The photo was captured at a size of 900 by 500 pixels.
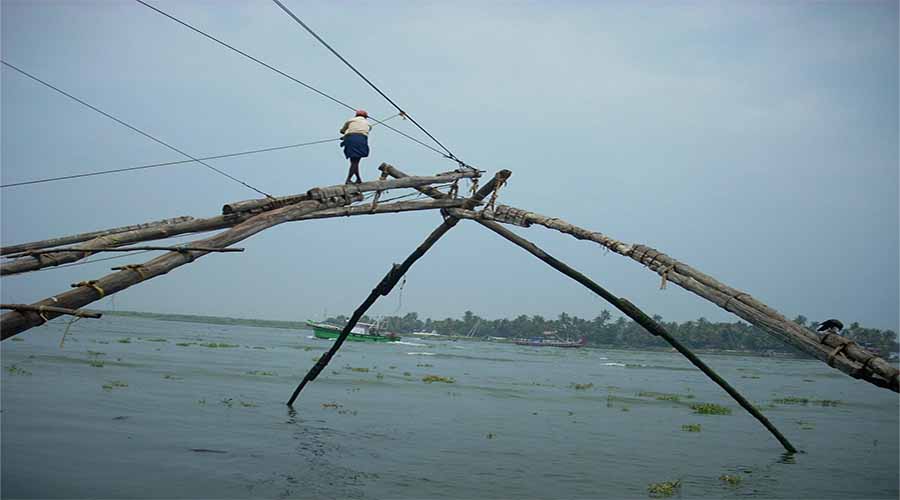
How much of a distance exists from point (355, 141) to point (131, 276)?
5.22m

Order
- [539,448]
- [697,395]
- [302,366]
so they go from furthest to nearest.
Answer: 1. [302,366]
2. [697,395]
3. [539,448]

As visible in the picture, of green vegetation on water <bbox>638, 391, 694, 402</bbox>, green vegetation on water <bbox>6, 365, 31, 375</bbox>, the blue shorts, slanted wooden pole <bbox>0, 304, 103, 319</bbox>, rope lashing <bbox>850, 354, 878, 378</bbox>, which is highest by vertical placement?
the blue shorts

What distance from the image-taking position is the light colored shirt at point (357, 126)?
441 inches

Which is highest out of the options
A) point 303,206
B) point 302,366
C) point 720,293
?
point 303,206

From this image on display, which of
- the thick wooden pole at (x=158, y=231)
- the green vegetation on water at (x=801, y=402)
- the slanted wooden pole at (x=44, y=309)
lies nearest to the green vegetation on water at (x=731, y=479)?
the thick wooden pole at (x=158, y=231)

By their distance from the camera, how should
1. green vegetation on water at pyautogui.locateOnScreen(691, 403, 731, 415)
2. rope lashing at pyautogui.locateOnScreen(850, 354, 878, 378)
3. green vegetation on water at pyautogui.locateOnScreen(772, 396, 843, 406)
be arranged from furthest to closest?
green vegetation on water at pyautogui.locateOnScreen(772, 396, 843, 406) → green vegetation on water at pyautogui.locateOnScreen(691, 403, 731, 415) → rope lashing at pyautogui.locateOnScreen(850, 354, 878, 378)

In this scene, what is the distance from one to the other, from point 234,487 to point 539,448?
754 centimetres

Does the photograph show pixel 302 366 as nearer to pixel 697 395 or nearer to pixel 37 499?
pixel 697 395

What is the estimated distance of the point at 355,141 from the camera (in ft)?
36.3

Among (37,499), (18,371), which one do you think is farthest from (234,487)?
(18,371)

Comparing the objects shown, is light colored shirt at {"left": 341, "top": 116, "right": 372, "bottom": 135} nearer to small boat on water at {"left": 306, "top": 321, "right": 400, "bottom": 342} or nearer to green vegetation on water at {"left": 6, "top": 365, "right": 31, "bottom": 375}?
green vegetation on water at {"left": 6, "top": 365, "right": 31, "bottom": 375}

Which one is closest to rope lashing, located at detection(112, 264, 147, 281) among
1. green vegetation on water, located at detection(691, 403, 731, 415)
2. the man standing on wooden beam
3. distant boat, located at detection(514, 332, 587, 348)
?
the man standing on wooden beam

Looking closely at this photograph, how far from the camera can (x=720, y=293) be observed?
27.6 ft

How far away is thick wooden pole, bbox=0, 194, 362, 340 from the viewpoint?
18.3ft
